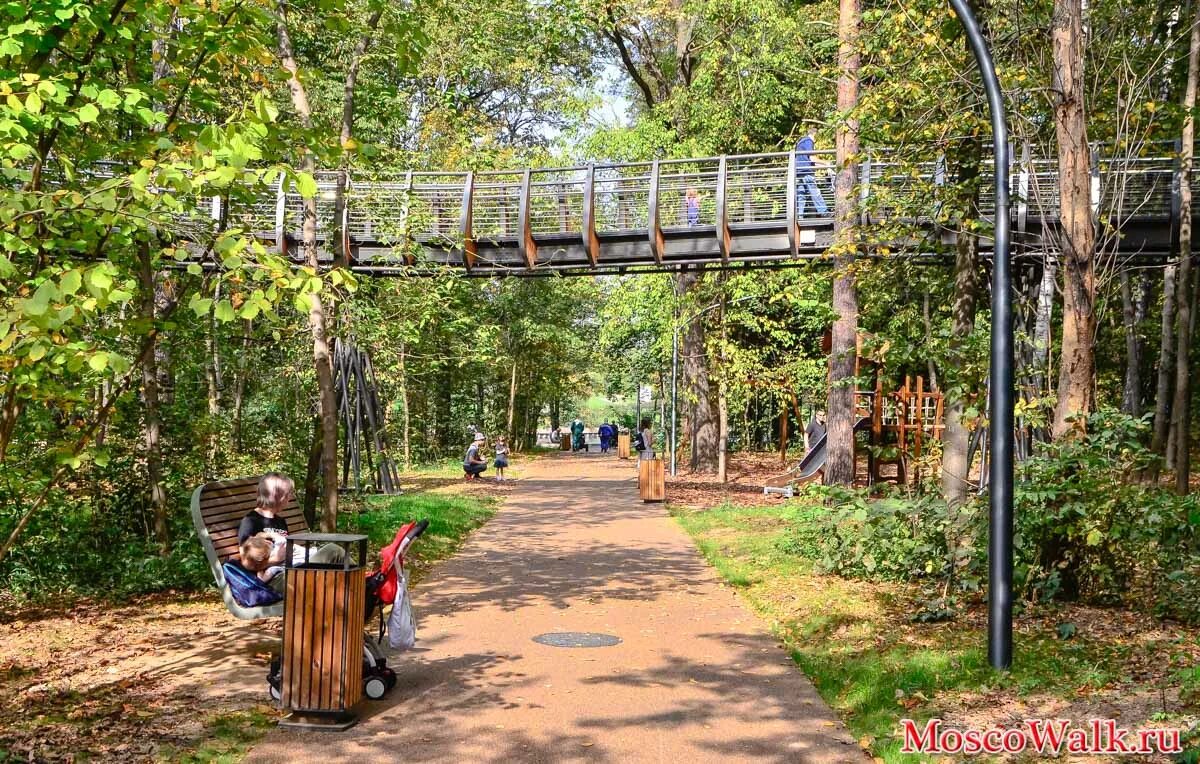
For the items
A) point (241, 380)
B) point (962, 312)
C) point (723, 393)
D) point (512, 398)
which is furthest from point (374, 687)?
point (512, 398)

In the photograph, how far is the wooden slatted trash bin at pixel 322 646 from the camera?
5.98 meters

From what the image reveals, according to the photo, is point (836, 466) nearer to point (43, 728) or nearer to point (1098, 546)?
point (1098, 546)

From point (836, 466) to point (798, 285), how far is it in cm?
695

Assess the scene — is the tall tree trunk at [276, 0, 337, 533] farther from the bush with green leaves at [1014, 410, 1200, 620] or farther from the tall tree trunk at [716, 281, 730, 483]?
the tall tree trunk at [716, 281, 730, 483]

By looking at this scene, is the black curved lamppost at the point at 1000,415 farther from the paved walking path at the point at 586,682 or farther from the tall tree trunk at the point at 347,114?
the tall tree trunk at the point at 347,114

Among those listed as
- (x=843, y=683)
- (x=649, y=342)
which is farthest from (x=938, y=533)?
(x=649, y=342)

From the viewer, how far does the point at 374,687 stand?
21.6ft

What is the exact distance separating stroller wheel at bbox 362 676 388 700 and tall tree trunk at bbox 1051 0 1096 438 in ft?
19.1

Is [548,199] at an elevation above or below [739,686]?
above

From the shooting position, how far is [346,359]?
19.4 meters

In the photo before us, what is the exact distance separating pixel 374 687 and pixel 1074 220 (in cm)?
661

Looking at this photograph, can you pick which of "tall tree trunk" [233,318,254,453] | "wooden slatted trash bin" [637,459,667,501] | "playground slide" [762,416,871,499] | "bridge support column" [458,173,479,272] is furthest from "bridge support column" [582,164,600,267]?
"playground slide" [762,416,871,499]

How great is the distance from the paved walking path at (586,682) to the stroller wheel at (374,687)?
0.29 ft

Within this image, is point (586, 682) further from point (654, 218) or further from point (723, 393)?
point (723, 393)
